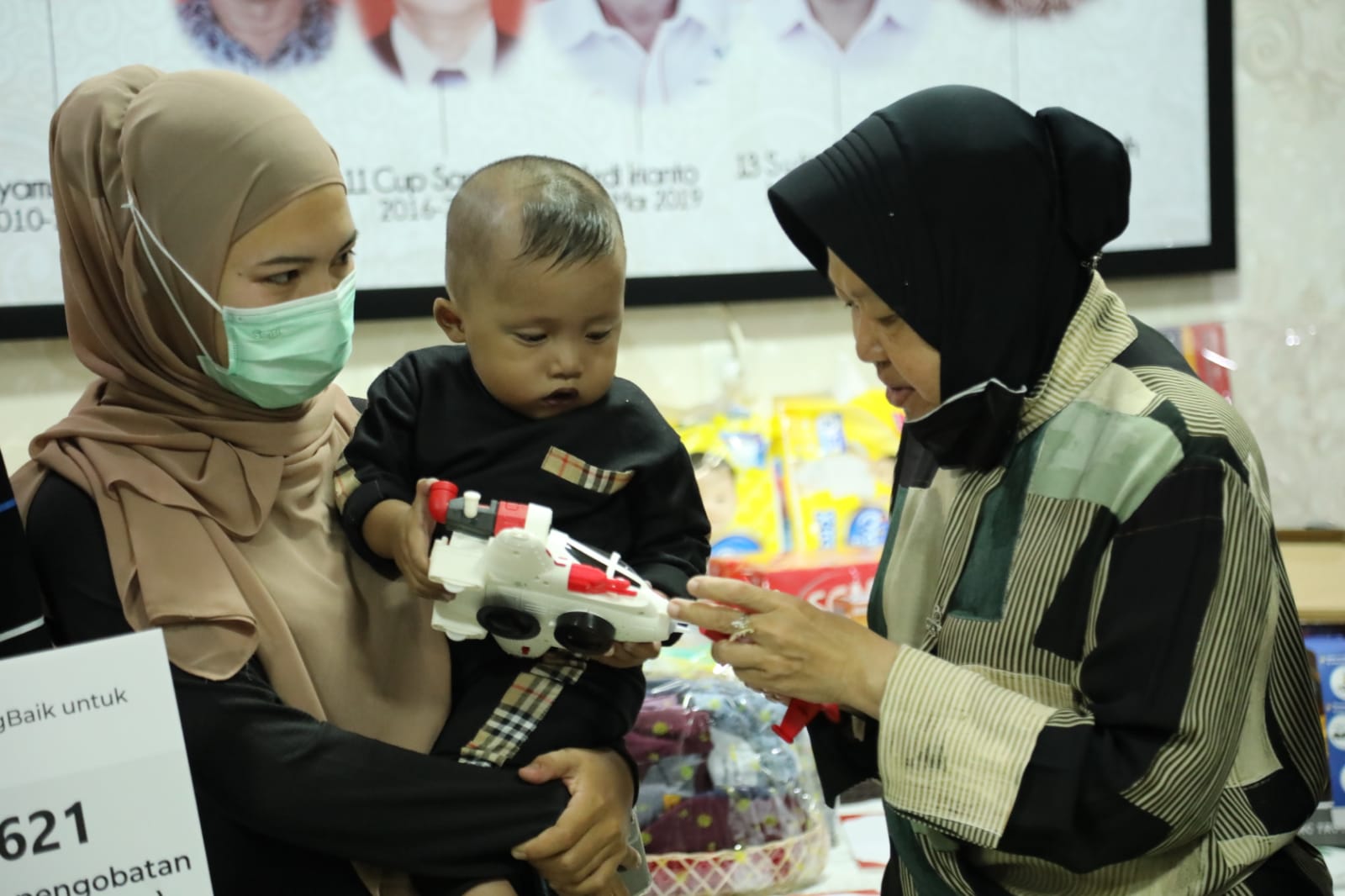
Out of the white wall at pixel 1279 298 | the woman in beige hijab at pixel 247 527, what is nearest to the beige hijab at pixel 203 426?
the woman in beige hijab at pixel 247 527

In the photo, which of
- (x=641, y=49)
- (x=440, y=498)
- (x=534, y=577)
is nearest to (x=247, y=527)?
(x=440, y=498)

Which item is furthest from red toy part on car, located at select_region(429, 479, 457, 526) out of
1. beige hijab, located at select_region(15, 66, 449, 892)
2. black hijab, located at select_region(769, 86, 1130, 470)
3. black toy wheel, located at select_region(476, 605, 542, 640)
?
black hijab, located at select_region(769, 86, 1130, 470)

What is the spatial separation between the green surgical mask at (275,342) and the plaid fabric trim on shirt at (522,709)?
1.44 feet

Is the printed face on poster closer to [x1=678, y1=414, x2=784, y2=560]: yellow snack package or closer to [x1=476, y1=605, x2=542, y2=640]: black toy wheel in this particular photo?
[x1=678, y1=414, x2=784, y2=560]: yellow snack package

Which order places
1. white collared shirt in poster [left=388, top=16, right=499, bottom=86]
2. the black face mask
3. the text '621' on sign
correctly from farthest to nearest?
white collared shirt in poster [left=388, top=16, right=499, bottom=86]
the black face mask
the text '621' on sign

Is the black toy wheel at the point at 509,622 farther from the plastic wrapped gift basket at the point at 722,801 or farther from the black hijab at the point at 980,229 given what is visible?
the plastic wrapped gift basket at the point at 722,801

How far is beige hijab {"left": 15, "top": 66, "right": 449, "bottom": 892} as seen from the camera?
1.37 m

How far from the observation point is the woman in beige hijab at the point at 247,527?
1314 millimetres

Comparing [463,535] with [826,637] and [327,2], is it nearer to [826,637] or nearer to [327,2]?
[826,637]

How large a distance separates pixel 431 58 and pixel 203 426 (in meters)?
1.27

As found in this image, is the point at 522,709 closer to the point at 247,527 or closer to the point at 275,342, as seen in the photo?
the point at 247,527

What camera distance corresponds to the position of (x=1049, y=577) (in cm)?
119

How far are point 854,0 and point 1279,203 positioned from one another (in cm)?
108

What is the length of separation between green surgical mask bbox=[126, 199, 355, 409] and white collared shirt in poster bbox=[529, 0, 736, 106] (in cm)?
121
